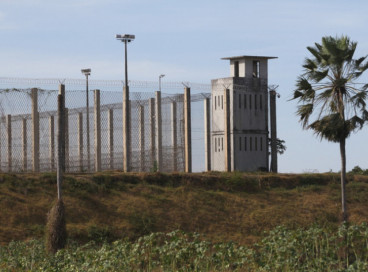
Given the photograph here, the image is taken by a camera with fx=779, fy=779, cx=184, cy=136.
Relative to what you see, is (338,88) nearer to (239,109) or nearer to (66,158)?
(239,109)

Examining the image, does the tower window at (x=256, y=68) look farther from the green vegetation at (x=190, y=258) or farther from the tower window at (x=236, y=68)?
the green vegetation at (x=190, y=258)

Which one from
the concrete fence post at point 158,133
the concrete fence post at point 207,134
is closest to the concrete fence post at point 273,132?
the concrete fence post at point 207,134

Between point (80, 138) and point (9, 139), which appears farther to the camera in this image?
point (80, 138)

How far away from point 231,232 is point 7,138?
8922 mm

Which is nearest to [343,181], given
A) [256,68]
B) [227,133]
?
[227,133]

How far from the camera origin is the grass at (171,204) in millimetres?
21266

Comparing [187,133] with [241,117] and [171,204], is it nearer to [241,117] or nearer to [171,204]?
[241,117]

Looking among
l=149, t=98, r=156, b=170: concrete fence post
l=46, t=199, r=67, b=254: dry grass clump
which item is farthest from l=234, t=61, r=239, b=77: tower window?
l=46, t=199, r=67, b=254: dry grass clump

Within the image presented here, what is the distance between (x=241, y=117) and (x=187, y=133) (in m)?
2.90

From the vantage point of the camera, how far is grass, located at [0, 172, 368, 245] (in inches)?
837

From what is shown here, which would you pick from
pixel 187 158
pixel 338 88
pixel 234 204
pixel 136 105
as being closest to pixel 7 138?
pixel 136 105

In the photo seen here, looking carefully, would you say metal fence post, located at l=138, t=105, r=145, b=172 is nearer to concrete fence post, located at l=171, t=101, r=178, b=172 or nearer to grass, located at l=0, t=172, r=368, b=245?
concrete fence post, located at l=171, t=101, r=178, b=172

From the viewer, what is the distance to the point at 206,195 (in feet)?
80.5

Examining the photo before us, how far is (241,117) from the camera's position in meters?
29.1
